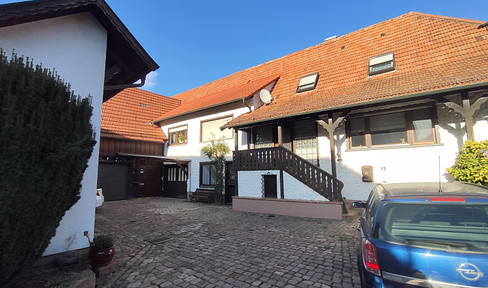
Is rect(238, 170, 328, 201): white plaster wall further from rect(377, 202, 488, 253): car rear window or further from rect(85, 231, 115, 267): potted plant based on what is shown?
rect(85, 231, 115, 267): potted plant

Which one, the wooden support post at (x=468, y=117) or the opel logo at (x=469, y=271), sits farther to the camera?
the wooden support post at (x=468, y=117)

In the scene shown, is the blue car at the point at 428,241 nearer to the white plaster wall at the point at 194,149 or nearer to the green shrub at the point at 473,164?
the green shrub at the point at 473,164

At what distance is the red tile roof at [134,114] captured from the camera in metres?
14.7

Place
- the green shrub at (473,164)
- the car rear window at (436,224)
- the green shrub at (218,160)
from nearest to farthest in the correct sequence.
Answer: the car rear window at (436,224) → the green shrub at (473,164) → the green shrub at (218,160)

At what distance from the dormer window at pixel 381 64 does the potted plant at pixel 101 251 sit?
421 inches

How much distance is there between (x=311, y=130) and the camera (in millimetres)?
10055

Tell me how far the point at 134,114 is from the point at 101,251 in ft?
48.3

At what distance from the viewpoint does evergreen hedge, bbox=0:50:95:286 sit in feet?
7.72

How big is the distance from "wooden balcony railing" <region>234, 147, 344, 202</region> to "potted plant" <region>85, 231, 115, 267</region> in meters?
6.43

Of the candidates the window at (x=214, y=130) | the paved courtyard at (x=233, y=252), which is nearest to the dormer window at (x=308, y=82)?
the window at (x=214, y=130)

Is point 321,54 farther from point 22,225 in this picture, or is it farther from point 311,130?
point 22,225

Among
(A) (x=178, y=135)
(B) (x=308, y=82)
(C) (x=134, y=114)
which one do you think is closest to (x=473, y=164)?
(B) (x=308, y=82)

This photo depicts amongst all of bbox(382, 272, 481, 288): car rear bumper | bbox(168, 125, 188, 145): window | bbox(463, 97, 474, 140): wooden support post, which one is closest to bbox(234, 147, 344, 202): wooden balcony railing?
bbox(463, 97, 474, 140): wooden support post

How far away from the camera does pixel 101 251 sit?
384 centimetres
